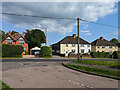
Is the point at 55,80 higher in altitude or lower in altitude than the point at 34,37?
lower

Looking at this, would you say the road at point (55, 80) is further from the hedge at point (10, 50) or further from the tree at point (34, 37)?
the tree at point (34, 37)

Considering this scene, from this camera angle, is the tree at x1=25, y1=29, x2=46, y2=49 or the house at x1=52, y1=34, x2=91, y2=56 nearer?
the house at x1=52, y1=34, x2=91, y2=56

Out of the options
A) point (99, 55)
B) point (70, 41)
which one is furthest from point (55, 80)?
point (70, 41)

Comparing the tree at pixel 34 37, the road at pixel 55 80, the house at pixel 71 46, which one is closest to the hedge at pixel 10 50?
the house at pixel 71 46

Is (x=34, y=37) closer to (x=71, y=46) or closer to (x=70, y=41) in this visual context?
(x=70, y=41)

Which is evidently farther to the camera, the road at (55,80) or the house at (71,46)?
the house at (71,46)

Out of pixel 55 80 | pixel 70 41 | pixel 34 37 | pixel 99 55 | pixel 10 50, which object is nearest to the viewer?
pixel 55 80

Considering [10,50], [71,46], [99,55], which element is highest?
[71,46]

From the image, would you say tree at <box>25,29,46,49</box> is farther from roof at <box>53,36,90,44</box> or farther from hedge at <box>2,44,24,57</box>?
hedge at <box>2,44,24,57</box>

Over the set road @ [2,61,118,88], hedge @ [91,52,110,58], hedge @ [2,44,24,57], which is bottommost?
hedge @ [91,52,110,58]

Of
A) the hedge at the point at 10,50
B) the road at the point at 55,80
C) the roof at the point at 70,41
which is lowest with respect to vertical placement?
the road at the point at 55,80

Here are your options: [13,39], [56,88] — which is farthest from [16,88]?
[13,39]

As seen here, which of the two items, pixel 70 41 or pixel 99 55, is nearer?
pixel 99 55

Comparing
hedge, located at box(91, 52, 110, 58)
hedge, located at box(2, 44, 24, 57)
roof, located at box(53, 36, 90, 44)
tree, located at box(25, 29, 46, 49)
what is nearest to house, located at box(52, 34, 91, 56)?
roof, located at box(53, 36, 90, 44)
